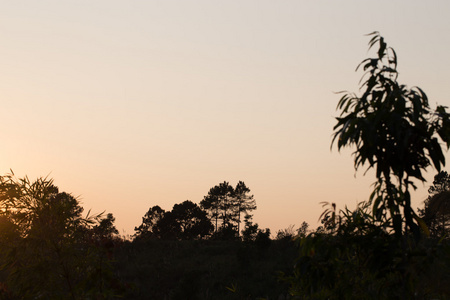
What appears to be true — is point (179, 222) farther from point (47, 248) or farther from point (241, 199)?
point (47, 248)

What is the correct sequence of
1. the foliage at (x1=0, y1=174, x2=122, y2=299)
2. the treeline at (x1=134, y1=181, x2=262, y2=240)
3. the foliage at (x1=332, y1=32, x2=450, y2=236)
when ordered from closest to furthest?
the foliage at (x1=332, y1=32, x2=450, y2=236) → the foliage at (x1=0, y1=174, x2=122, y2=299) → the treeline at (x1=134, y1=181, x2=262, y2=240)

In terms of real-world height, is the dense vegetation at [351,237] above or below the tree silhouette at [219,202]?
below

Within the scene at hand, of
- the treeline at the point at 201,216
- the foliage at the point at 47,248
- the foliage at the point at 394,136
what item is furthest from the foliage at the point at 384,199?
the treeline at the point at 201,216

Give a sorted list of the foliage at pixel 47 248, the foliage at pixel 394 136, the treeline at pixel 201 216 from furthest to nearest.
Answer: the treeline at pixel 201 216, the foliage at pixel 47 248, the foliage at pixel 394 136

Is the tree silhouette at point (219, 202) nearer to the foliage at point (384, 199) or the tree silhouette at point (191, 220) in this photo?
the tree silhouette at point (191, 220)

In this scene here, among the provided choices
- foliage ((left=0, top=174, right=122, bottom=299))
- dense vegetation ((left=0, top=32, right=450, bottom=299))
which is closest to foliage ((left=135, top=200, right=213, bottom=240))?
dense vegetation ((left=0, top=32, right=450, bottom=299))

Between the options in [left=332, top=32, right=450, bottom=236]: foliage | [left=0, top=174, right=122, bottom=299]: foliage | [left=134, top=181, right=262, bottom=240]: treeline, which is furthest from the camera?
[left=134, top=181, right=262, bottom=240]: treeline

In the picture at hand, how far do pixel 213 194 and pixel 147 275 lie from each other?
127 feet

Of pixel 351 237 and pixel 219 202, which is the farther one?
pixel 219 202

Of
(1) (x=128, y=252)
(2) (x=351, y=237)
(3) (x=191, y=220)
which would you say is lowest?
(2) (x=351, y=237)

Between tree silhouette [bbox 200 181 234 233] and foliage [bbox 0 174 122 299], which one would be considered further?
tree silhouette [bbox 200 181 234 233]

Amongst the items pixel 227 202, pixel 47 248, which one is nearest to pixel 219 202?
pixel 227 202

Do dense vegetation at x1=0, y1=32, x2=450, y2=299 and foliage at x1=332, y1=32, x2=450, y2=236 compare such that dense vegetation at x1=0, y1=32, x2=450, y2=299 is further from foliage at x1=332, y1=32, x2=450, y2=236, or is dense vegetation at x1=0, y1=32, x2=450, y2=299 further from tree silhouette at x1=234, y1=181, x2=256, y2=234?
tree silhouette at x1=234, y1=181, x2=256, y2=234

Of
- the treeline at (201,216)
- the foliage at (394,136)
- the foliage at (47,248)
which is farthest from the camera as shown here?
the treeline at (201,216)
